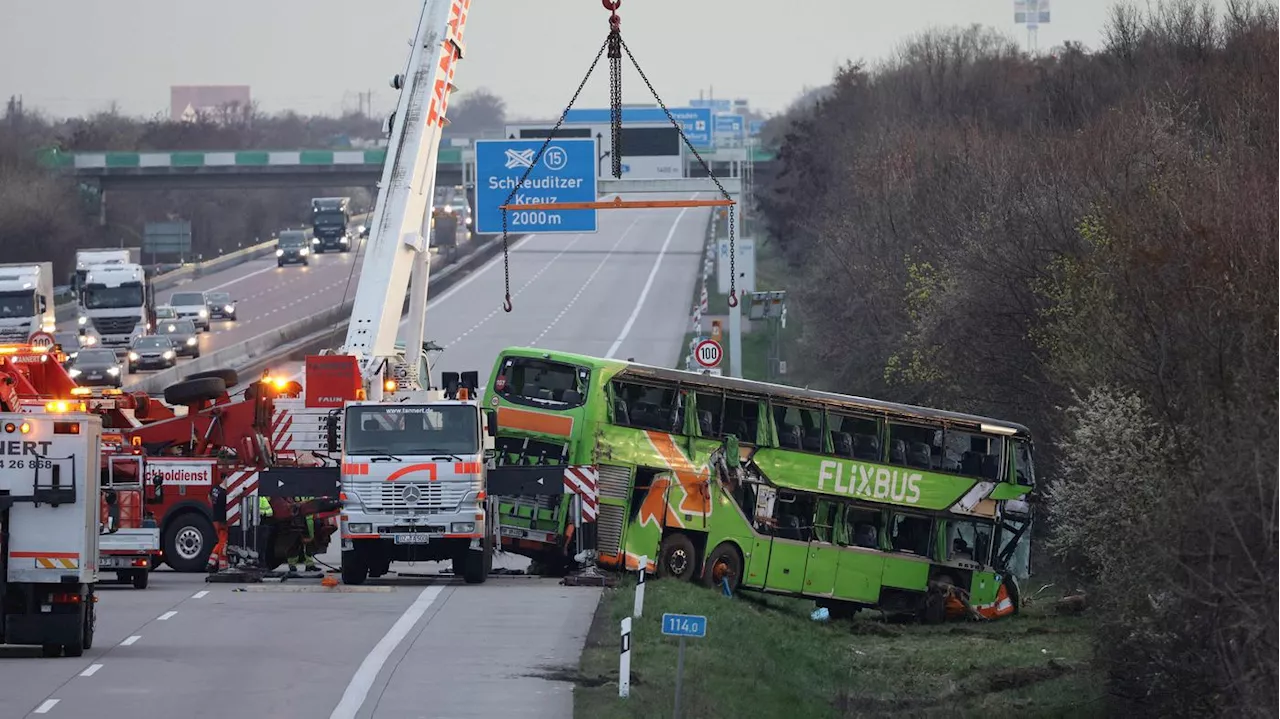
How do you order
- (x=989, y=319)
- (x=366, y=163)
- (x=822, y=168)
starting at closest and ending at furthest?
1. (x=989, y=319)
2. (x=822, y=168)
3. (x=366, y=163)

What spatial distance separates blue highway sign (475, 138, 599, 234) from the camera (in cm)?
4900

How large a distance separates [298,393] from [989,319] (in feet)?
49.0

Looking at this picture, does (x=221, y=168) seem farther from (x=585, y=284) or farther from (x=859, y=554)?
(x=859, y=554)

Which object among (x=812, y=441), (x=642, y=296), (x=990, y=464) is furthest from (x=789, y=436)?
(x=642, y=296)

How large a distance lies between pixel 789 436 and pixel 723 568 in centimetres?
214

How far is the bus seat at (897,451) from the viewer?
2964cm

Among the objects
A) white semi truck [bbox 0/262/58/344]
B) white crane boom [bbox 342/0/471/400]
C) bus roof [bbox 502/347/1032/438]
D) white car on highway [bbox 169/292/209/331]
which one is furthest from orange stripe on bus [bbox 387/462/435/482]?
white car on highway [bbox 169/292/209/331]

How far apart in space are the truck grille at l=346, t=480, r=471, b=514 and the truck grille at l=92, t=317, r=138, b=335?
4839cm

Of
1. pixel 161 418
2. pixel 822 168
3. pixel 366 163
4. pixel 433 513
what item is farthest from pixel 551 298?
pixel 433 513

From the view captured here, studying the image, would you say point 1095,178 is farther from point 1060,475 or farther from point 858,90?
point 858,90

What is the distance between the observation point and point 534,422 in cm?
2914

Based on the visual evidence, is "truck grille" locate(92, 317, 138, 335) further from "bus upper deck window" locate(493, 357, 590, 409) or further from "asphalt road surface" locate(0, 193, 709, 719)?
"bus upper deck window" locate(493, 357, 590, 409)

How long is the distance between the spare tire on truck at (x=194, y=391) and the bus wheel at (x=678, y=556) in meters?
8.00

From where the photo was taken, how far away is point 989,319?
4056 centimetres
